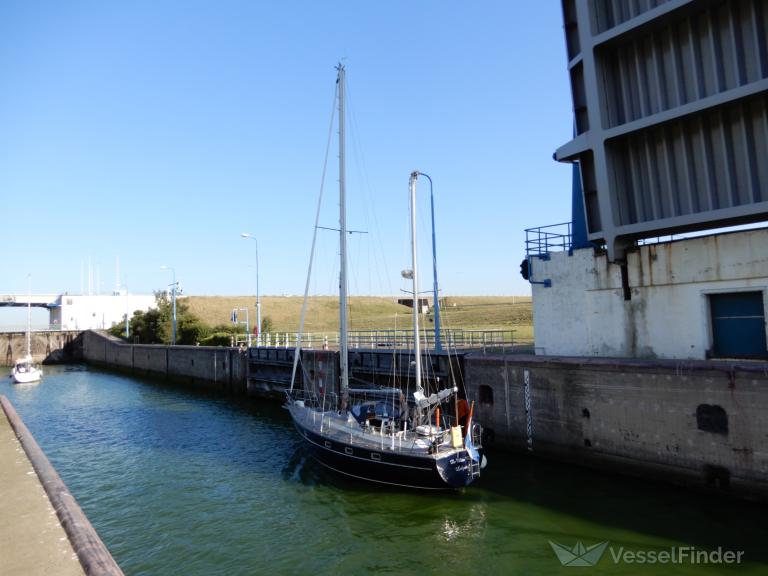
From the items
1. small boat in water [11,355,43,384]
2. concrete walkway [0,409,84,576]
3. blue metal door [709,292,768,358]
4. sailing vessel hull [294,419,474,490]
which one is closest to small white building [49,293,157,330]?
small boat in water [11,355,43,384]

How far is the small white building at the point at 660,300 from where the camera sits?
16.8 meters

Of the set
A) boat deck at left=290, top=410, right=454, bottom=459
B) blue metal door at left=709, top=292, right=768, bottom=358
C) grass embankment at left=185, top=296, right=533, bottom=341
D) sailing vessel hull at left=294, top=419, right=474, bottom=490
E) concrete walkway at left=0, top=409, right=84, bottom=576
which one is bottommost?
sailing vessel hull at left=294, top=419, right=474, bottom=490

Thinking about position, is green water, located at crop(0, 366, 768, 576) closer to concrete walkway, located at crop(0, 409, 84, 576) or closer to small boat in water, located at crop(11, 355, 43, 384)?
concrete walkway, located at crop(0, 409, 84, 576)

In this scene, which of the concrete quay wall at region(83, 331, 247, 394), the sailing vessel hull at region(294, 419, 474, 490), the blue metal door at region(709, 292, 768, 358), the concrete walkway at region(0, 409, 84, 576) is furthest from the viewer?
the concrete quay wall at region(83, 331, 247, 394)

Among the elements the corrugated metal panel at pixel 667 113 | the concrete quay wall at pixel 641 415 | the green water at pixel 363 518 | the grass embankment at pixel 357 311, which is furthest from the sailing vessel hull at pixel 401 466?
the grass embankment at pixel 357 311

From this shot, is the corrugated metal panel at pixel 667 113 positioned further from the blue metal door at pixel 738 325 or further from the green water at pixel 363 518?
the green water at pixel 363 518

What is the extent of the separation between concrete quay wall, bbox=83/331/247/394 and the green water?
745 inches

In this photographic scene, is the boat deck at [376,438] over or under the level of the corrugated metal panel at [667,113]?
under

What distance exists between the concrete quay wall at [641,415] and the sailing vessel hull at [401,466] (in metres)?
4.89

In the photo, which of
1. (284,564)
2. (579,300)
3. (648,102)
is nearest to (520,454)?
(579,300)

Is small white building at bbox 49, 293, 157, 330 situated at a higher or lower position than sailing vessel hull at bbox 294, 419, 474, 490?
higher

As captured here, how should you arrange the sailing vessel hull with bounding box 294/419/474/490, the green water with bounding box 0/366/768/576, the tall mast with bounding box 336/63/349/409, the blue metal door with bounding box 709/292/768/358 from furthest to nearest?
the tall mast with bounding box 336/63/349/409 → the blue metal door with bounding box 709/292/768/358 → the sailing vessel hull with bounding box 294/419/474/490 → the green water with bounding box 0/366/768/576

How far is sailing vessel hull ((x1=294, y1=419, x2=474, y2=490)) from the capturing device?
51.2 ft

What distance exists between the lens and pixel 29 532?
9203 mm
